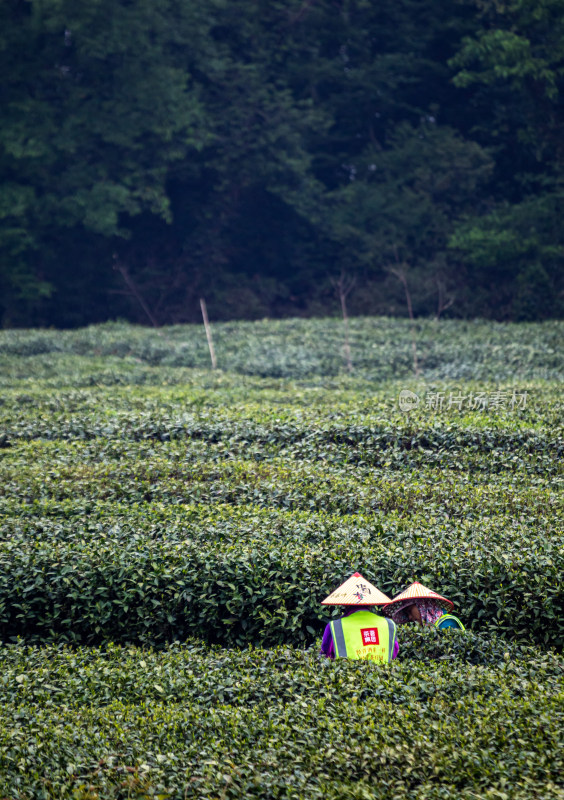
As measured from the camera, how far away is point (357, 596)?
16.9ft

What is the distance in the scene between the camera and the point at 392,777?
4.05 m

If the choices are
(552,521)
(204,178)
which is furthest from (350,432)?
(204,178)

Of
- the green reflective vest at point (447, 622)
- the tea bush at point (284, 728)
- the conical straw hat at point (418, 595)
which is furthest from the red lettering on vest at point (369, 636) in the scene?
the green reflective vest at point (447, 622)

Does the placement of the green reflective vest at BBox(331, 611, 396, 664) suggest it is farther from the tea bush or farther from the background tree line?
the background tree line

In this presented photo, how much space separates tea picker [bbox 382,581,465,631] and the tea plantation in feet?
0.45

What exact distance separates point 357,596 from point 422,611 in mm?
904

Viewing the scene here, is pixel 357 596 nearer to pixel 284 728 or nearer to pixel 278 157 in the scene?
pixel 284 728

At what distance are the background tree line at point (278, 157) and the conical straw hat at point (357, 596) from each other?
26.0 m

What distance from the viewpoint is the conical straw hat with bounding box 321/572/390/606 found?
5.10 m

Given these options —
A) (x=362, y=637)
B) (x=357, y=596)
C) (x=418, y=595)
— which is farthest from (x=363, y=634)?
(x=418, y=595)

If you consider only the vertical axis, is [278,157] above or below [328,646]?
above

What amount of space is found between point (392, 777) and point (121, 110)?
108 feet

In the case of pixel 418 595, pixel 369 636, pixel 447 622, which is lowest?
pixel 447 622

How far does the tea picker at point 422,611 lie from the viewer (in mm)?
5681
